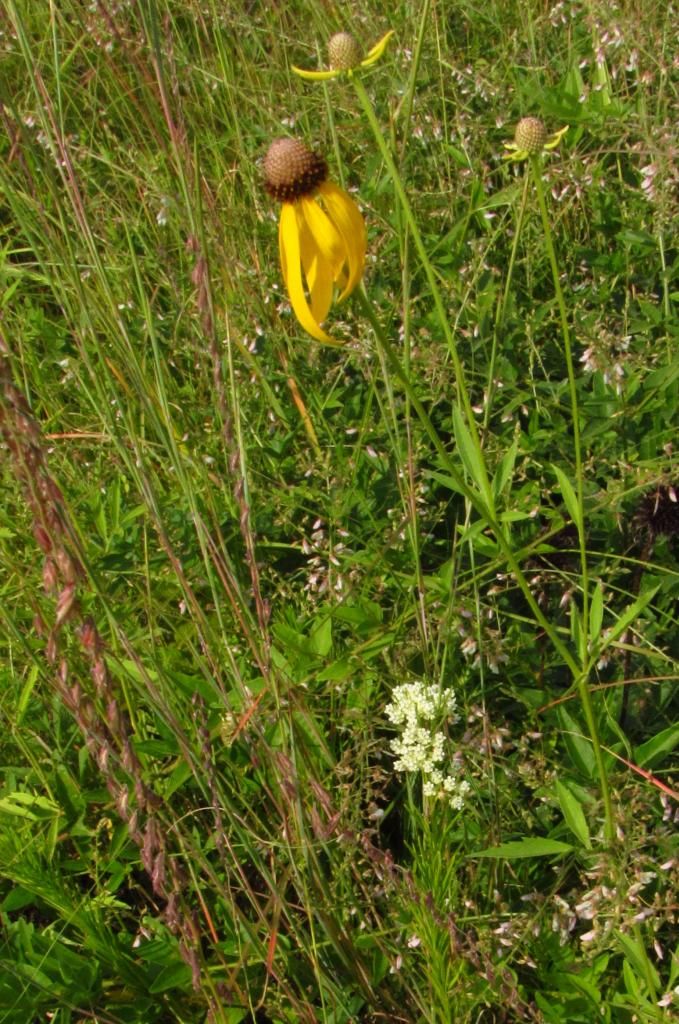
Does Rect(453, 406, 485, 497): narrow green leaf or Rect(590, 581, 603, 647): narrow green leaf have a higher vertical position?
Rect(453, 406, 485, 497): narrow green leaf

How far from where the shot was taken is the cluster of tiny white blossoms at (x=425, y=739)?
1.33 meters

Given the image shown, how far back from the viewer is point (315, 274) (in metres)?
1.16

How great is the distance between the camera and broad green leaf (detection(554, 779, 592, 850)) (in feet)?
4.57

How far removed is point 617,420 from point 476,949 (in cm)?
96

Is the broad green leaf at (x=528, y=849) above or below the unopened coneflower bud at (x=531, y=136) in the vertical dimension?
below

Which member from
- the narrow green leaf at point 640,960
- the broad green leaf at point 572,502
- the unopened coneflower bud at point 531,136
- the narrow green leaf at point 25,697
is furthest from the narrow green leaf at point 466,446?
the narrow green leaf at point 25,697

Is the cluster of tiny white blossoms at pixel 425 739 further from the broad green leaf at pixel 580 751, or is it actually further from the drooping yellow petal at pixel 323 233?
the drooping yellow petal at pixel 323 233

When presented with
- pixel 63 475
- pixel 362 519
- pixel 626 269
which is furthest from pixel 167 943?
pixel 626 269

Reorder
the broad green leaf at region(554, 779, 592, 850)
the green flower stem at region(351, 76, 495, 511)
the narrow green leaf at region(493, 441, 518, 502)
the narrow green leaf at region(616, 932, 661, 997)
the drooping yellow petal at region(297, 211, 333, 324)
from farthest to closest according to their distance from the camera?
the narrow green leaf at region(493, 441, 518, 502) → the broad green leaf at region(554, 779, 592, 850) → the narrow green leaf at region(616, 932, 661, 997) → the drooping yellow petal at region(297, 211, 333, 324) → the green flower stem at region(351, 76, 495, 511)

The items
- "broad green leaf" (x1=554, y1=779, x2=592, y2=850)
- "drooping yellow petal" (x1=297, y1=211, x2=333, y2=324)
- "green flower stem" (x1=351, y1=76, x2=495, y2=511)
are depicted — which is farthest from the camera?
"broad green leaf" (x1=554, y1=779, x2=592, y2=850)

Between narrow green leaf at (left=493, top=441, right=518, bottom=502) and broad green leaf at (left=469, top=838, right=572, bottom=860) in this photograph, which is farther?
narrow green leaf at (left=493, top=441, right=518, bottom=502)

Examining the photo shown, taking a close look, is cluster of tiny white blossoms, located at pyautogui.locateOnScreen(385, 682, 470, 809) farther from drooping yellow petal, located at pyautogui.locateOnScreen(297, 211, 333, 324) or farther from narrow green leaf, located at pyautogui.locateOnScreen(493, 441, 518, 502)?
drooping yellow petal, located at pyautogui.locateOnScreen(297, 211, 333, 324)

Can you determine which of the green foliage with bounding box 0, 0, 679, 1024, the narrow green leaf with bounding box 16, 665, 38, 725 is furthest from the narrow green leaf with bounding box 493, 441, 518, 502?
the narrow green leaf with bounding box 16, 665, 38, 725

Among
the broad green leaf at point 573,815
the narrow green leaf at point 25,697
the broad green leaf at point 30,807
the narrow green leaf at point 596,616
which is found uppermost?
the narrow green leaf at point 25,697
